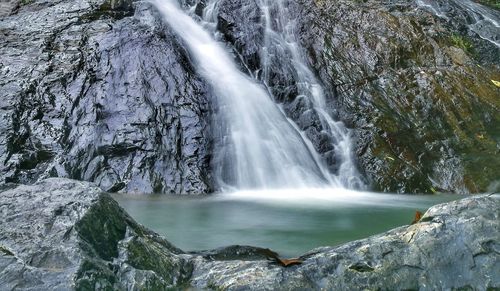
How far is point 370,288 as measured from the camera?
3010 mm

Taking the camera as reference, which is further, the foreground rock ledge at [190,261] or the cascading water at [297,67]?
the cascading water at [297,67]

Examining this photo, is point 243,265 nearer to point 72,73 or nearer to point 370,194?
point 370,194

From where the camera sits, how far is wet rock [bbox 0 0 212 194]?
888 cm

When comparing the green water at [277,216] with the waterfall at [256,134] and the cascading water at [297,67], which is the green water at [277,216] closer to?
the waterfall at [256,134]

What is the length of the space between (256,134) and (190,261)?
6.76m

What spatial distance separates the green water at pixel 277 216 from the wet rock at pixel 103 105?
966 millimetres

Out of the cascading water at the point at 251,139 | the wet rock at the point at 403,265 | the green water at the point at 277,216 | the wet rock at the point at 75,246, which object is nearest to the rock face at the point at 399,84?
the cascading water at the point at 251,139

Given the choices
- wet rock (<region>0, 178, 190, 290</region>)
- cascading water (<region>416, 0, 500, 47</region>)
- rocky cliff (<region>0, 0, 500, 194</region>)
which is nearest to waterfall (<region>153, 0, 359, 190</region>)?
rocky cliff (<region>0, 0, 500, 194</region>)

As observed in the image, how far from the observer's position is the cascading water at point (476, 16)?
14828 mm

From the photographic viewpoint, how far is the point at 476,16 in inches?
612

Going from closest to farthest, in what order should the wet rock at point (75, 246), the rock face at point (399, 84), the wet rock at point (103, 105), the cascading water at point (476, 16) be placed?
the wet rock at point (75, 246)
the wet rock at point (103, 105)
the rock face at point (399, 84)
the cascading water at point (476, 16)

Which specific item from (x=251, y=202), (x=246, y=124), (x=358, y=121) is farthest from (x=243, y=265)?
(x=358, y=121)

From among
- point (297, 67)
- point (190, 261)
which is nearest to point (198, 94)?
point (297, 67)

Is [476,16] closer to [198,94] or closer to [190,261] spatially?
[198,94]
